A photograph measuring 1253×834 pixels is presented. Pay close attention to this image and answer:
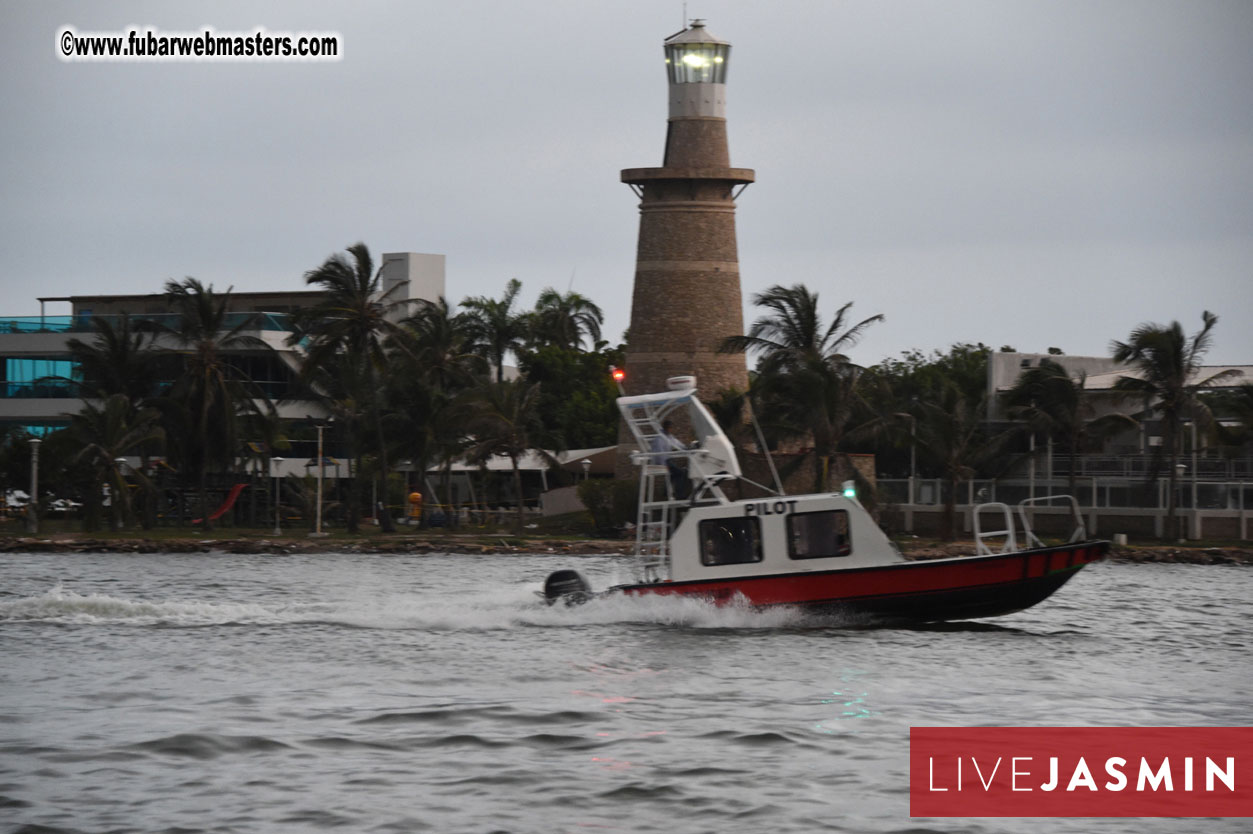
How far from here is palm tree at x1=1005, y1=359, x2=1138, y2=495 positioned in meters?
53.1

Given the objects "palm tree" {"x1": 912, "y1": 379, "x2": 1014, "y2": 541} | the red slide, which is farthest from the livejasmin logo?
the red slide

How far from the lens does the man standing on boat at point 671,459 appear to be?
24.6 m

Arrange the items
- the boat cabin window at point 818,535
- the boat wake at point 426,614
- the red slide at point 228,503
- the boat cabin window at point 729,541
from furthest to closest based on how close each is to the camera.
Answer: the red slide at point 228,503, the boat wake at point 426,614, the boat cabin window at point 729,541, the boat cabin window at point 818,535

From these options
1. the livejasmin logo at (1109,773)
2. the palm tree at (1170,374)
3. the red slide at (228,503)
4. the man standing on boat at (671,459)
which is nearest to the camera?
the livejasmin logo at (1109,773)

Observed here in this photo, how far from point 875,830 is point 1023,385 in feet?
144

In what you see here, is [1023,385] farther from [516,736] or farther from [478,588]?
[516,736]

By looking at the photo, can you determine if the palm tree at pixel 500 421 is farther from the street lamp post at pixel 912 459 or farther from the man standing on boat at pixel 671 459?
the man standing on boat at pixel 671 459

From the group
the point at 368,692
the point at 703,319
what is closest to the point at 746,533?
the point at 368,692

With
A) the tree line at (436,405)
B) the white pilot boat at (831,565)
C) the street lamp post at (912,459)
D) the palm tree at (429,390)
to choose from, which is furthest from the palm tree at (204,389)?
the white pilot boat at (831,565)

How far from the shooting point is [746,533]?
947 inches

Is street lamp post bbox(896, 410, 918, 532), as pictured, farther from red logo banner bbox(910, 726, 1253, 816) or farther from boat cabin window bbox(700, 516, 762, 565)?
red logo banner bbox(910, 726, 1253, 816)

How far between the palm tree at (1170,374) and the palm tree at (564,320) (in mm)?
39024

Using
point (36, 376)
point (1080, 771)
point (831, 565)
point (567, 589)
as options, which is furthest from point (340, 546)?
point (1080, 771)

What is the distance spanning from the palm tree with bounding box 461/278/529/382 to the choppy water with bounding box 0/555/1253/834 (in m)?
45.4
